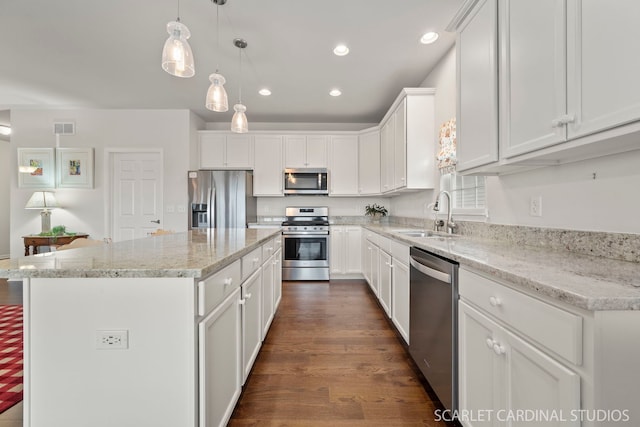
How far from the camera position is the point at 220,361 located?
3.96ft

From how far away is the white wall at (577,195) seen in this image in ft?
3.69

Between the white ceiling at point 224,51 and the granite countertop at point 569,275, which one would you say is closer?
the granite countertop at point 569,275

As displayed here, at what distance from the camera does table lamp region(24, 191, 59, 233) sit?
4125mm

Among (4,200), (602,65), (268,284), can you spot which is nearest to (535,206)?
(602,65)

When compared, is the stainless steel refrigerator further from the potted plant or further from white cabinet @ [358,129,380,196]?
the potted plant

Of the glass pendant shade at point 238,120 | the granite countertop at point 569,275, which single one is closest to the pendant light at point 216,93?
the glass pendant shade at point 238,120

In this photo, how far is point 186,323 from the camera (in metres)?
0.96

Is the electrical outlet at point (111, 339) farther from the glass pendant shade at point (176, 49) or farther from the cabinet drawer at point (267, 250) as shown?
the glass pendant shade at point (176, 49)

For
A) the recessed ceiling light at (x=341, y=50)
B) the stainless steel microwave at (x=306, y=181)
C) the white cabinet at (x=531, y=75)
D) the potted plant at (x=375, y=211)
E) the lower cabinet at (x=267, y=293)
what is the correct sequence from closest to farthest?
1. the white cabinet at (x=531, y=75)
2. the lower cabinet at (x=267, y=293)
3. the recessed ceiling light at (x=341, y=50)
4. the stainless steel microwave at (x=306, y=181)
5. the potted plant at (x=375, y=211)

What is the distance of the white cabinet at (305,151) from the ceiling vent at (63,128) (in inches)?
132

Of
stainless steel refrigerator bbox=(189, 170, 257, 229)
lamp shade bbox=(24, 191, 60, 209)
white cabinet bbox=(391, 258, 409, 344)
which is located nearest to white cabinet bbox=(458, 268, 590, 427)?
white cabinet bbox=(391, 258, 409, 344)

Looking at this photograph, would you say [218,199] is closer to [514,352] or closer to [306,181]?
[306,181]

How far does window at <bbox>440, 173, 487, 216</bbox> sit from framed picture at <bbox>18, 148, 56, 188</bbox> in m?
5.70

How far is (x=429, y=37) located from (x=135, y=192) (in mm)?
4605
